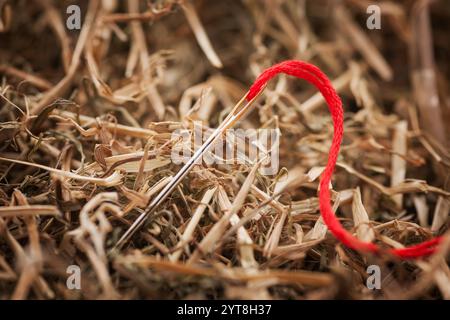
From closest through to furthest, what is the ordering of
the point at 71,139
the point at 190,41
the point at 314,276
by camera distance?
the point at 314,276, the point at 71,139, the point at 190,41

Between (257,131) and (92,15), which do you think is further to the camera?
(92,15)

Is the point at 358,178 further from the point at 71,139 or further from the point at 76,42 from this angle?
the point at 76,42

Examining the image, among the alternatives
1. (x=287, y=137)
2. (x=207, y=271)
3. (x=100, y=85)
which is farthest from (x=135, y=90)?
(x=207, y=271)

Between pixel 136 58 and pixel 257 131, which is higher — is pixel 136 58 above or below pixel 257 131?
above

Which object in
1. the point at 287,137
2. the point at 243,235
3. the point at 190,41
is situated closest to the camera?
the point at 243,235

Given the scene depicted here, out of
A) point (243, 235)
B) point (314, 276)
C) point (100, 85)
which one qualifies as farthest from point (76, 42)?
point (314, 276)

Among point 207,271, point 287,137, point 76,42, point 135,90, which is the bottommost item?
point 207,271
